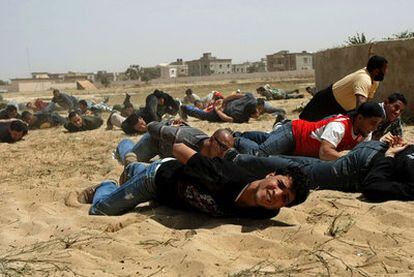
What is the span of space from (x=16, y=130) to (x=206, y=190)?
24.2 ft

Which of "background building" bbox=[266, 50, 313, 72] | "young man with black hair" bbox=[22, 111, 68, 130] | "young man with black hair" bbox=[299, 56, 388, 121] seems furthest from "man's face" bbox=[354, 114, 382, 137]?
"background building" bbox=[266, 50, 313, 72]

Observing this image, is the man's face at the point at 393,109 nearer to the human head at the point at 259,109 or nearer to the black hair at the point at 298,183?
the black hair at the point at 298,183

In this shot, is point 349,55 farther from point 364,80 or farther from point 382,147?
point 382,147

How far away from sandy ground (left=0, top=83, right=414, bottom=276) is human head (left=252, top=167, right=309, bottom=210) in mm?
248

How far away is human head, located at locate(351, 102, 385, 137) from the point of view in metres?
5.01

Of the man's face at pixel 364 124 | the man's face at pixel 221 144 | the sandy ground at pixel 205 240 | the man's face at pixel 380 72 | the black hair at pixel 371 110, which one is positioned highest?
the man's face at pixel 380 72

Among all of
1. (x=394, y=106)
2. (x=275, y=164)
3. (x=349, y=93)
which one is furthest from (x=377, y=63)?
(x=275, y=164)

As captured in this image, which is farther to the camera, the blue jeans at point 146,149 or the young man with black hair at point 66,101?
the young man with black hair at point 66,101

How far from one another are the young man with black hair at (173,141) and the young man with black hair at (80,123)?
14.3ft

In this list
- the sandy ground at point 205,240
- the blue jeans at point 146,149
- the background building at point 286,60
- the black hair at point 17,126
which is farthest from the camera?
the background building at point 286,60

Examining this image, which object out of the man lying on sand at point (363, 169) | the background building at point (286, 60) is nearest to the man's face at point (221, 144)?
the man lying on sand at point (363, 169)

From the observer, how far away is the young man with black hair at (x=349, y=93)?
655 cm

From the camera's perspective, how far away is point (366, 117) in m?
5.05

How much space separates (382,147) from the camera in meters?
4.75
